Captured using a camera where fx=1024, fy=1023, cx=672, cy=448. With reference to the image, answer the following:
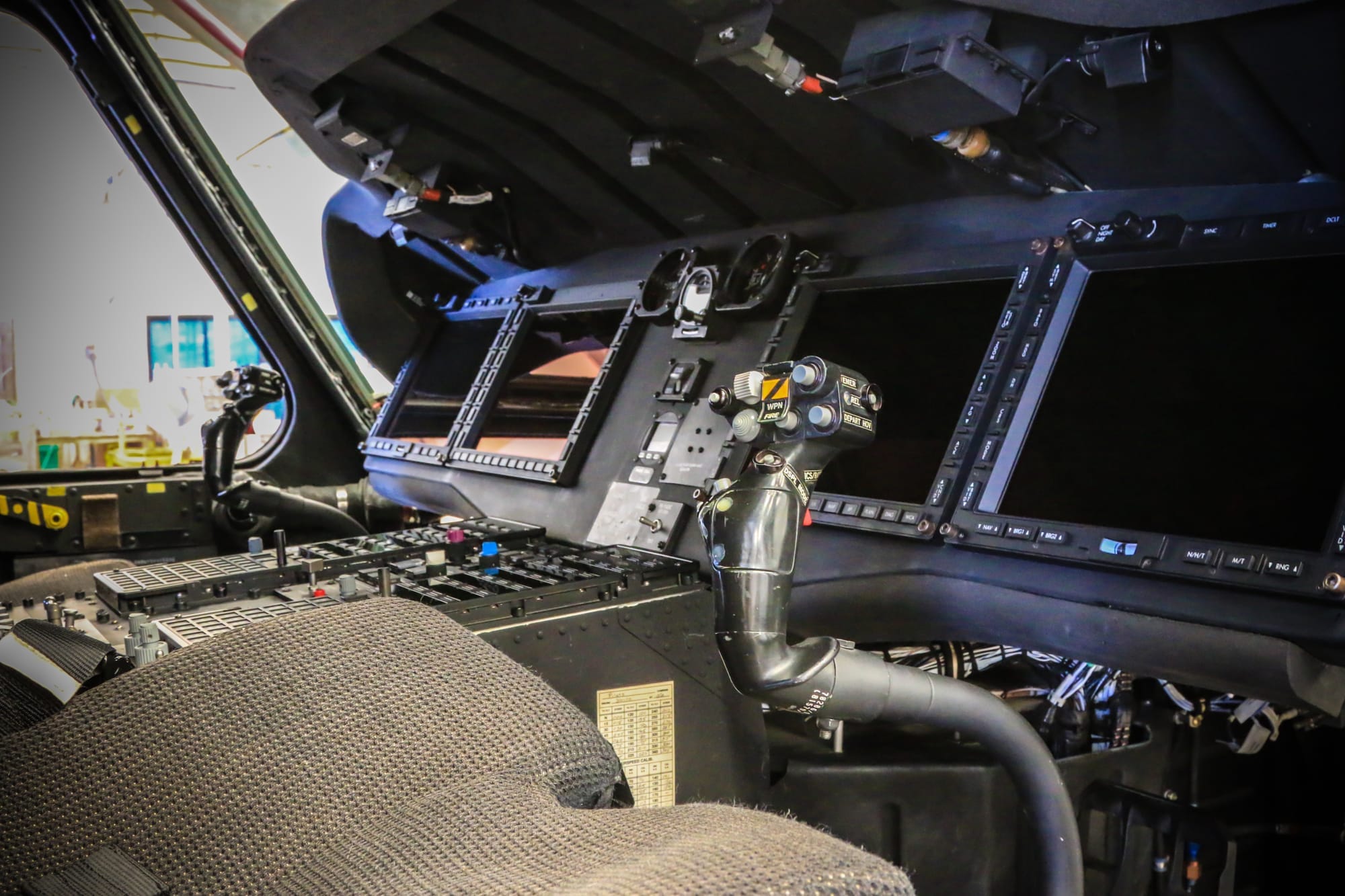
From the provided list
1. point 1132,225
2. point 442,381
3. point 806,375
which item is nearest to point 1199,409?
point 1132,225

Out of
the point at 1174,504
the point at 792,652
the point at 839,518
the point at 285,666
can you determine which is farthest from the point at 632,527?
the point at 285,666

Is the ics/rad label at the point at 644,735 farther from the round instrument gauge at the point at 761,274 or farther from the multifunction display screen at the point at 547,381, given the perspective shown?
the multifunction display screen at the point at 547,381

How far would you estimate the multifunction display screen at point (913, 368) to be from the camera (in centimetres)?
198

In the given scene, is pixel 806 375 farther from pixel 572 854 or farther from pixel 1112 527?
pixel 572 854

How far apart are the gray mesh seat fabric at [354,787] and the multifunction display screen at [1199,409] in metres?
0.98

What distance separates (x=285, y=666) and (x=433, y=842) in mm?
300

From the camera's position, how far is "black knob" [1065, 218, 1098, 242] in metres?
1.81

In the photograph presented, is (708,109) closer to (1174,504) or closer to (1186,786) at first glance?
(1174,504)

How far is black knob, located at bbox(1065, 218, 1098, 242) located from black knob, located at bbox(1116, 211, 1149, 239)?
57 mm

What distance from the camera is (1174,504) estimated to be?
1567 millimetres

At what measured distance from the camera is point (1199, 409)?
1594 millimetres

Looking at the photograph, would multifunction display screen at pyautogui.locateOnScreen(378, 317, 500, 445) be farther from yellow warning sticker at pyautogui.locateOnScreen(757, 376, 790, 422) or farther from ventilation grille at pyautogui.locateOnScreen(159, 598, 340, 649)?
yellow warning sticker at pyautogui.locateOnScreen(757, 376, 790, 422)

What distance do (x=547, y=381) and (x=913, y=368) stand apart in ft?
4.70

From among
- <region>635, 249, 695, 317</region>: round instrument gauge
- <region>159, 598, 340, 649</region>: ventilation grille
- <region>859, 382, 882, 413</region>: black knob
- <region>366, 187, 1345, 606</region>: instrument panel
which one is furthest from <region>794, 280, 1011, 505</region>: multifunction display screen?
<region>159, 598, 340, 649</region>: ventilation grille
